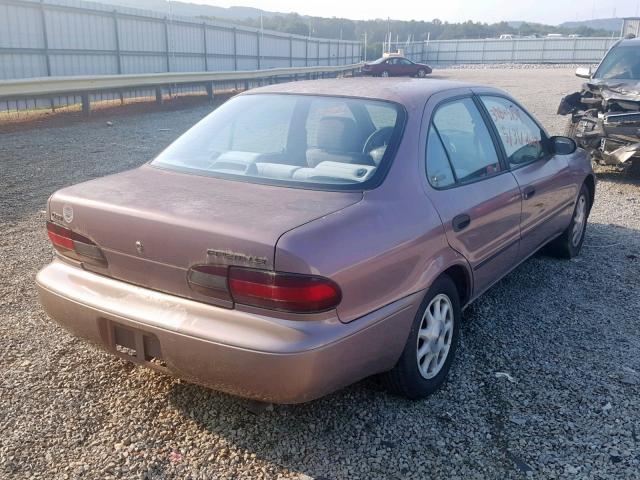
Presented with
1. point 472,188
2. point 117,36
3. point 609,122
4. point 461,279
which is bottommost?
point 461,279

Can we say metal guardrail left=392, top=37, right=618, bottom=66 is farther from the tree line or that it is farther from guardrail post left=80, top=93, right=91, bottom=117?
guardrail post left=80, top=93, right=91, bottom=117

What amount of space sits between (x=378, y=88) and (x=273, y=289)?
5.70ft

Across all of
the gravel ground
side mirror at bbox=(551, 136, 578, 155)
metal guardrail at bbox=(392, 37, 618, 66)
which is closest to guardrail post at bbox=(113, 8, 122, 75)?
the gravel ground

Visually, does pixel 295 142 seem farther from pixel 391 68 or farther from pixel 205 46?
pixel 391 68

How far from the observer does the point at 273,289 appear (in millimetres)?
2477

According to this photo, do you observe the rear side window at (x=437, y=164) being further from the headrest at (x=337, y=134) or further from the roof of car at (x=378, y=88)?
the headrest at (x=337, y=134)

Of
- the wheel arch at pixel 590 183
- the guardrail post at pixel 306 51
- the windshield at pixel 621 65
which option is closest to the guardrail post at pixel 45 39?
the windshield at pixel 621 65

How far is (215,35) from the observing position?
82.7ft

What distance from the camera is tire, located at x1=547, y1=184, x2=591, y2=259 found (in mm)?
5375

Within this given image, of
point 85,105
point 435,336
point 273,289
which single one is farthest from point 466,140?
point 85,105

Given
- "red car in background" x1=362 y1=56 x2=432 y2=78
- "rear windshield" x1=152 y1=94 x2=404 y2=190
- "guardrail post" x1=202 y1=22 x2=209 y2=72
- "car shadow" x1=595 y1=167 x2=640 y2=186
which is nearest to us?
"rear windshield" x1=152 y1=94 x2=404 y2=190

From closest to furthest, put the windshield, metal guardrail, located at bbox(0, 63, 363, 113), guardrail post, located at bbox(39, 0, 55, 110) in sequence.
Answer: the windshield < metal guardrail, located at bbox(0, 63, 363, 113) < guardrail post, located at bbox(39, 0, 55, 110)

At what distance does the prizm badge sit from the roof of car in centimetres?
147

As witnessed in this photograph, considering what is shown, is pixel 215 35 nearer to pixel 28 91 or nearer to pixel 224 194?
pixel 28 91
